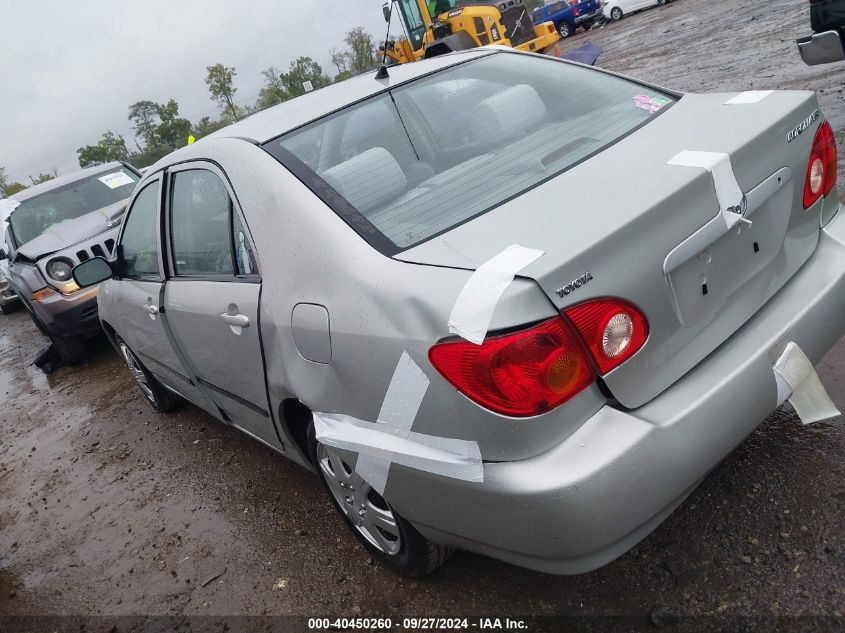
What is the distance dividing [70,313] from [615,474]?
6.55 m

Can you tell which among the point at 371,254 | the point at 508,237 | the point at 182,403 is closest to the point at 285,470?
the point at 182,403

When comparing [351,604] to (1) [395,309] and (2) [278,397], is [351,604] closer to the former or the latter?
(2) [278,397]

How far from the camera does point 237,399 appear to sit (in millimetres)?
2975

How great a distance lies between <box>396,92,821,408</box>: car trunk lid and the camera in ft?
5.53

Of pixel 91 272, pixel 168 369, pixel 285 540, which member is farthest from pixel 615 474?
pixel 91 272

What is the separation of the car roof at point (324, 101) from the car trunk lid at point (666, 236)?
1.00m

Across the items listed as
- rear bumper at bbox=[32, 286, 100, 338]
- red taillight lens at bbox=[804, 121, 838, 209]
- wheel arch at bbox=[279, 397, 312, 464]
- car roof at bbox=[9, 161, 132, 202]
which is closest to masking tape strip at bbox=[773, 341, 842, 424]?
red taillight lens at bbox=[804, 121, 838, 209]

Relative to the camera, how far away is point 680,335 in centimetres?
181

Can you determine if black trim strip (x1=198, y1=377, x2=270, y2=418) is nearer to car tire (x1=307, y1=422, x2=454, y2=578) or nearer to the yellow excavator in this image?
car tire (x1=307, y1=422, x2=454, y2=578)

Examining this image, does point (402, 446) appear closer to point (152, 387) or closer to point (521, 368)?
point (521, 368)

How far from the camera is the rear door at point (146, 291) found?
3.43 metres

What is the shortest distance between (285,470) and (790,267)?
261cm

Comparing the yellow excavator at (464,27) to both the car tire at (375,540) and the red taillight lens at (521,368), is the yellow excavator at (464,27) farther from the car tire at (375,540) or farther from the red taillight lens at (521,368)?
the red taillight lens at (521,368)

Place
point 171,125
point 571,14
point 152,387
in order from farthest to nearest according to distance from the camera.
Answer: point 171,125, point 571,14, point 152,387
